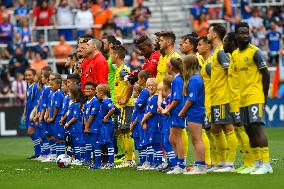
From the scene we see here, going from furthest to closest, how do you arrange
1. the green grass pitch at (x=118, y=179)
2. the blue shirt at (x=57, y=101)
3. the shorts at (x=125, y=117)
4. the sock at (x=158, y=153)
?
the blue shirt at (x=57, y=101) < the shorts at (x=125, y=117) < the sock at (x=158, y=153) < the green grass pitch at (x=118, y=179)

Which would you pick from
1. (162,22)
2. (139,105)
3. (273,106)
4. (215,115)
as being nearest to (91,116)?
(139,105)

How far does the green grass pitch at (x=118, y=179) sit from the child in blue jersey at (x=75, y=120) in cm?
63

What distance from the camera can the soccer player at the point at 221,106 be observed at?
15586 mm

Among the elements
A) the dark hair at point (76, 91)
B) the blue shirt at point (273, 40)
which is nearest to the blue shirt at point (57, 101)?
the dark hair at point (76, 91)

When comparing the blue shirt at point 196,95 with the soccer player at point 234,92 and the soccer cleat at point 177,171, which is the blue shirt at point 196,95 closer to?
the soccer player at point 234,92

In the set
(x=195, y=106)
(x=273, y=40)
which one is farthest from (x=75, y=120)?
(x=273, y=40)

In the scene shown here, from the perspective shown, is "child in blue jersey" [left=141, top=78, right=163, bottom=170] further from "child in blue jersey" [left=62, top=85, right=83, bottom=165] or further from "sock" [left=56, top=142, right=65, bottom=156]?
"sock" [left=56, top=142, right=65, bottom=156]

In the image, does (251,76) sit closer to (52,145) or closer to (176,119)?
(176,119)

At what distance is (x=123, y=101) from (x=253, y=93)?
156 inches

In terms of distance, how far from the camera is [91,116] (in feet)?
57.3

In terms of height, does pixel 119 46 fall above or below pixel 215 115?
above

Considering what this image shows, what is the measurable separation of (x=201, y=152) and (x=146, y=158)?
2399 millimetres

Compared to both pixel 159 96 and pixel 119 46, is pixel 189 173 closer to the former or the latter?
pixel 159 96

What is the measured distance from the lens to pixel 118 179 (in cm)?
1482
